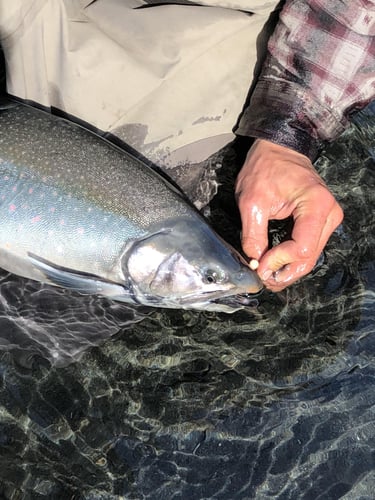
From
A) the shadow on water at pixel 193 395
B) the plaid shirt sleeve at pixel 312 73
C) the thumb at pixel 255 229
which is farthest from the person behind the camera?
the plaid shirt sleeve at pixel 312 73

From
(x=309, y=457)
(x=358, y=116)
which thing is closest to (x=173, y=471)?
(x=309, y=457)

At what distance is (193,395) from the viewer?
2.51m

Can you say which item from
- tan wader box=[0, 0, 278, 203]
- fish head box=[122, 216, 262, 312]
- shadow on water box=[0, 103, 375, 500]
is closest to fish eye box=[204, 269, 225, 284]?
fish head box=[122, 216, 262, 312]

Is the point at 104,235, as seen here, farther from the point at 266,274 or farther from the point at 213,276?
the point at 266,274

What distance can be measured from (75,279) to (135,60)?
0.84 meters

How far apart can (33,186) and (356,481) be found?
145cm

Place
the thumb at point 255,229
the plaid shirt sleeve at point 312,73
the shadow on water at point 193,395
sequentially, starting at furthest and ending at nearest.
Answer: the plaid shirt sleeve at point 312,73 → the thumb at point 255,229 → the shadow on water at point 193,395

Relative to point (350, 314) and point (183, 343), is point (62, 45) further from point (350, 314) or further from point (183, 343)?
point (350, 314)

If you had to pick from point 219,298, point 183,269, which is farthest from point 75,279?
point 219,298

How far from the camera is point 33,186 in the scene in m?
2.38

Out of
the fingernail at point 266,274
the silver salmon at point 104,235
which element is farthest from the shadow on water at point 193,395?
the fingernail at point 266,274

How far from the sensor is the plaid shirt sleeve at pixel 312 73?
102 inches

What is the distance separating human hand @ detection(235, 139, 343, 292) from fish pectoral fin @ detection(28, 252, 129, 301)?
18.9 inches

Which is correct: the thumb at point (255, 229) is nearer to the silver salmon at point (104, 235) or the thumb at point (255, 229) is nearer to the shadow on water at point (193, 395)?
the silver salmon at point (104, 235)
